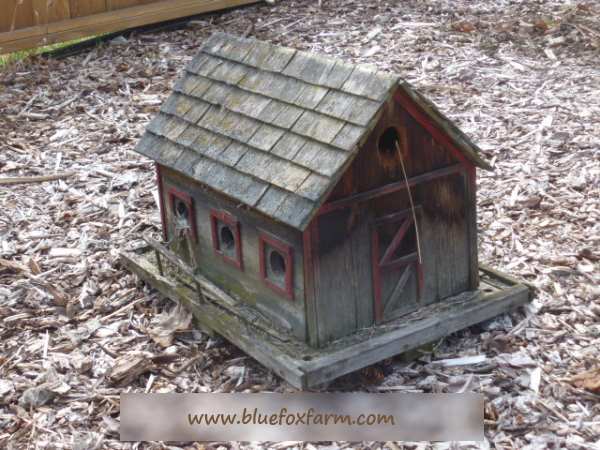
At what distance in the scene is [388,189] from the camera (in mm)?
5246

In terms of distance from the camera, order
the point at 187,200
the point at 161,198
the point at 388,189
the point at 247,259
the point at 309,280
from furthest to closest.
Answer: the point at 161,198
the point at 187,200
the point at 247,259
the point at 388,189
the point at 309,280

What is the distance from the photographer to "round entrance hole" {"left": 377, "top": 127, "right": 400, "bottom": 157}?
521 centimetres

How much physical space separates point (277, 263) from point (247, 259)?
0.24 meters

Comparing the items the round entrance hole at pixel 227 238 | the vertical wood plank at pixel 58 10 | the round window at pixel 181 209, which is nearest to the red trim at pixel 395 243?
the round entrance hole at pixel 227 238

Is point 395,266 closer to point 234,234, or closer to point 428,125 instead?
point 428,125

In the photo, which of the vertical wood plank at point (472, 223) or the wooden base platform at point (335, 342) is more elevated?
the vertical wood plank at point (472, 223)


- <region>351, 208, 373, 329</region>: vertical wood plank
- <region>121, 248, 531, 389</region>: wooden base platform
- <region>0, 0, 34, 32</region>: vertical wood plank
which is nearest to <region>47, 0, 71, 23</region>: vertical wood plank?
<region>0, 0, 34, 32</region>: vertical wood plank

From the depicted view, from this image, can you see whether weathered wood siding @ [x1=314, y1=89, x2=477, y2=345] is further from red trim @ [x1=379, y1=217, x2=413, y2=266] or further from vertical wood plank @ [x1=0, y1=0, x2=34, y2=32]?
vertical wood plank @ [x1=0, y1=0, x2=34, y2=32]

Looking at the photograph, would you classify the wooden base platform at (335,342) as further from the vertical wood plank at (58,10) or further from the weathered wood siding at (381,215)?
the vertical wood plank at (58,10)

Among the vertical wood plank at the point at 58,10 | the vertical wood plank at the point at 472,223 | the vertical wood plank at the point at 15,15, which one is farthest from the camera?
the vertical wood plank at the point at 58,10

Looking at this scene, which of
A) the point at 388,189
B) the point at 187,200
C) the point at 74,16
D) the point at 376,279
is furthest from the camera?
the point at 74,16

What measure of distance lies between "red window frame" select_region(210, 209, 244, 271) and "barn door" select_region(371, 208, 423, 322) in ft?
2.57

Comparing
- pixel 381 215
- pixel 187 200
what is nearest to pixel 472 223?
pixel 381 215

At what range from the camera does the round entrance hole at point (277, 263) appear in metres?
5.42
